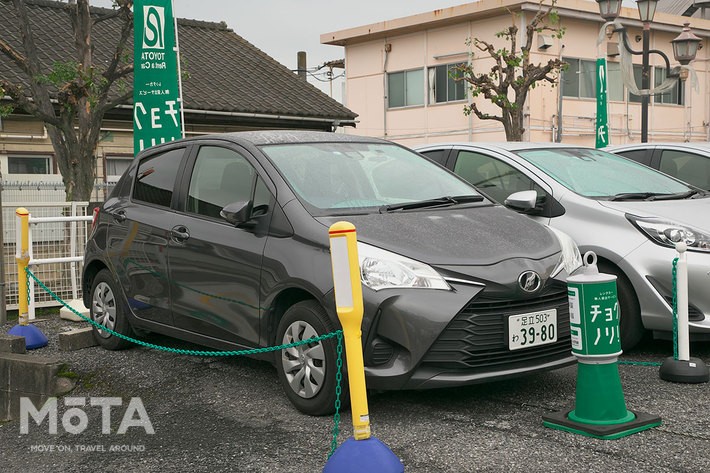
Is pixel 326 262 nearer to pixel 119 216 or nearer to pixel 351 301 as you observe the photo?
pixel 351 301

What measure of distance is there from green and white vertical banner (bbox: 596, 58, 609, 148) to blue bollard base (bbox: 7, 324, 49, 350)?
39.1 ft

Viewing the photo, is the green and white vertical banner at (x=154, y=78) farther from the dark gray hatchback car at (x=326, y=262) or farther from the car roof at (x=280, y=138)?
the car roof at (x=280, y=138)

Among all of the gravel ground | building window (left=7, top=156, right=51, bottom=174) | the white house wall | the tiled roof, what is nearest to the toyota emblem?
the gravel ground

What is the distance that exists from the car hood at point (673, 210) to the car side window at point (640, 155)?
2.22m

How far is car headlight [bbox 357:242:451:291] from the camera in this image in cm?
445

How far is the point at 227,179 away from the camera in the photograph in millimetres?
5633

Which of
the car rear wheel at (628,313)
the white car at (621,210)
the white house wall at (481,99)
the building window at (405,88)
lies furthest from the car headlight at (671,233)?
the building window at (405,88)

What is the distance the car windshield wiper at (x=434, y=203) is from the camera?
204 inches

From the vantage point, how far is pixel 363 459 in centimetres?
341

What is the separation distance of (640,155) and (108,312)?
5492 millimetres

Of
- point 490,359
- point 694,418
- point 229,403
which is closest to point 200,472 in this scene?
point 229,403

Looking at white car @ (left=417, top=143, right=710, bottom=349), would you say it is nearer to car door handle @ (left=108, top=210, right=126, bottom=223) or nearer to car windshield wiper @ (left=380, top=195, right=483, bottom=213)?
car windshield wiper @ (left=380, top=195, right=483, bottom=213)

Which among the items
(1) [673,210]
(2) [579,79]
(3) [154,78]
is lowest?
(1) [673,210]

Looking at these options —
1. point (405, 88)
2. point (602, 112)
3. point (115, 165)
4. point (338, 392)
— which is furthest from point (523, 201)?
point (405, 88)
